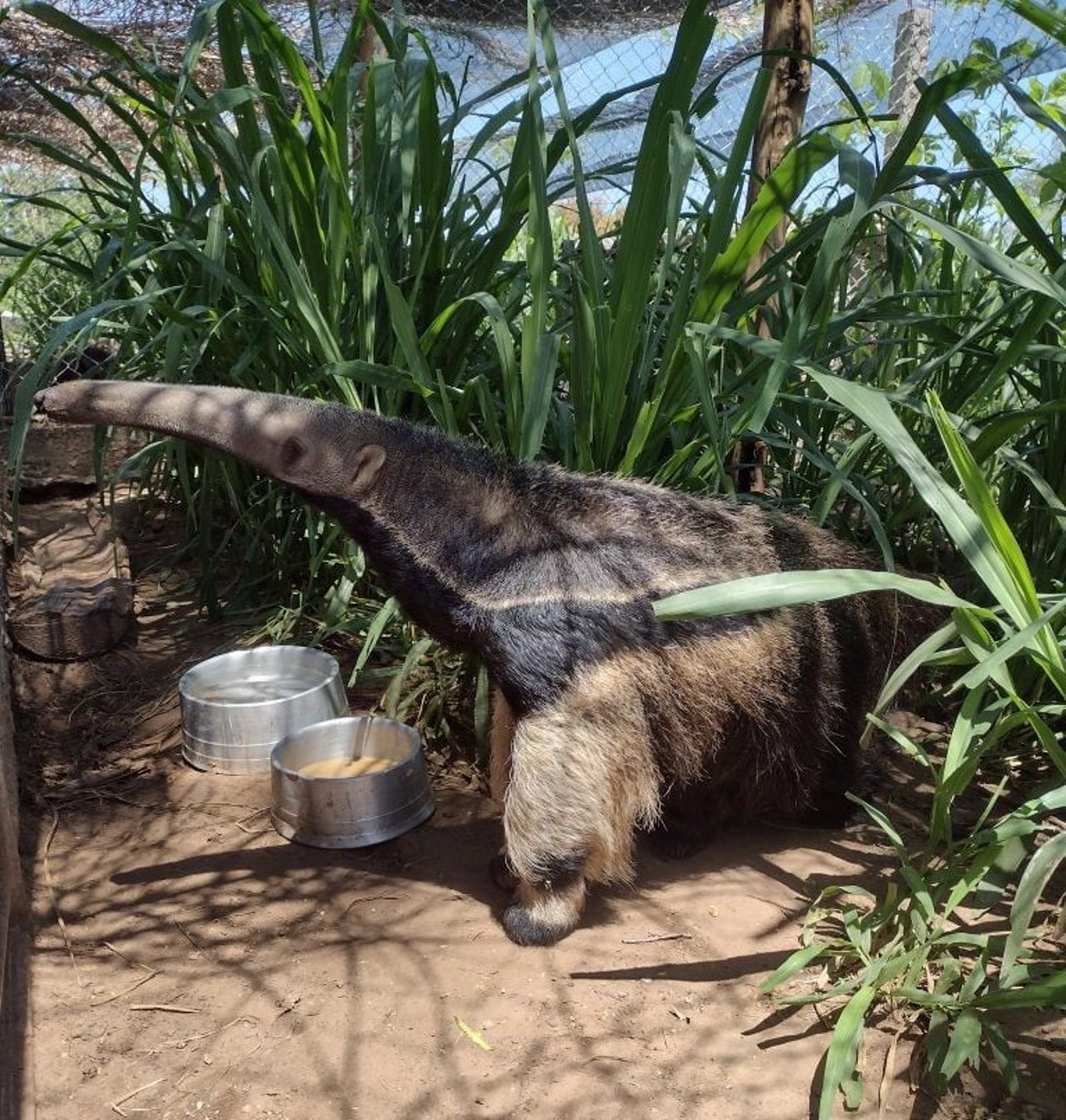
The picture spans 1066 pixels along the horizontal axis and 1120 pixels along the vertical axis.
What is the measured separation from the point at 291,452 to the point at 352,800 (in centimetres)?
107

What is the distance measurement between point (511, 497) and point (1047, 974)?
165cm

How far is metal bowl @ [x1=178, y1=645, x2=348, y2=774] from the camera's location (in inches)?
131

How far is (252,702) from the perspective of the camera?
3422mm

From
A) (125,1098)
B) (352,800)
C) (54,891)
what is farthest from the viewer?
(352,800)

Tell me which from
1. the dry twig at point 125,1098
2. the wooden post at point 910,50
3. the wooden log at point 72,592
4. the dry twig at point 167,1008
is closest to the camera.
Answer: the dry twig at point 125,1098

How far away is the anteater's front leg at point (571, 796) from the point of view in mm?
2500

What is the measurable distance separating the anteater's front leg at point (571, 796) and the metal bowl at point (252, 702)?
1.04 metres

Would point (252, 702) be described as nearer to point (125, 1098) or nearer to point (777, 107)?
point (125, 1098)

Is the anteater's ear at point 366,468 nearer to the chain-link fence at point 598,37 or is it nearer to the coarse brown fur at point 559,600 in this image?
the coarse brown fur at point 559,600

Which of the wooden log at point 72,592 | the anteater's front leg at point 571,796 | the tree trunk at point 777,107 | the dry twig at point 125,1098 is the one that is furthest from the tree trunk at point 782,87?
the dry twig at point 125,1098

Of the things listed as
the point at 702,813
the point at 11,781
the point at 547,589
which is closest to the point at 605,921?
the point at 702,813

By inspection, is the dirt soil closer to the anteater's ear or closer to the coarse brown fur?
the coarse brown fur

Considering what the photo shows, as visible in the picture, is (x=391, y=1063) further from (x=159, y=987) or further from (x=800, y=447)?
(x=800, y=447)

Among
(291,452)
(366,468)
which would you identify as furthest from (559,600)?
(291,452)
